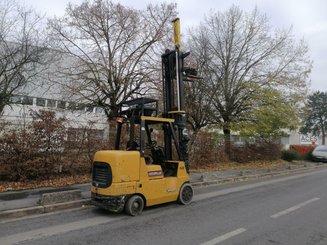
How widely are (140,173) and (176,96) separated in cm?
304

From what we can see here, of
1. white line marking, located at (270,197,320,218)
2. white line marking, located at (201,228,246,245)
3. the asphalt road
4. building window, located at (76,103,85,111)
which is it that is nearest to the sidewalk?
the asphalt road

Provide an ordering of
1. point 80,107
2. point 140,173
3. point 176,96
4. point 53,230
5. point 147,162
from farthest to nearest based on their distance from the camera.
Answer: point 80,107, point 176,96, point 147,162, point 140,173, point 53,230

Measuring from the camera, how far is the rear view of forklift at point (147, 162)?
311 inches

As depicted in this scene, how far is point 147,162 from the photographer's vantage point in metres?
8.99

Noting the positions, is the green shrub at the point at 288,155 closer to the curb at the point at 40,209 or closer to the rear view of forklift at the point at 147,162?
the rear view of forklift at the point at 147,162

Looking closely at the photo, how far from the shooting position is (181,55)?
33.3ft

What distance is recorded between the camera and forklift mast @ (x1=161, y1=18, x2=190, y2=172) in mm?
9734

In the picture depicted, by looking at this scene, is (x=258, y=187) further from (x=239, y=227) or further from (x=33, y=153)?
(x=33, y=153)

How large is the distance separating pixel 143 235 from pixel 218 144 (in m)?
15.6

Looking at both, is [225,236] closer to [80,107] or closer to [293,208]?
[293,208]

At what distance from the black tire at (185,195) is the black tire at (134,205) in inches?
57.3

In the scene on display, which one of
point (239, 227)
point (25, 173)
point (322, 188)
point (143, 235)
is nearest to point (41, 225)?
point (143, 235)

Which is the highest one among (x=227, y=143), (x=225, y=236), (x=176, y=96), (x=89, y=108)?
(x=89, y=108)

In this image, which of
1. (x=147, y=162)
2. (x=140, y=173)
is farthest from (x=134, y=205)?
(x=147, y=162)
